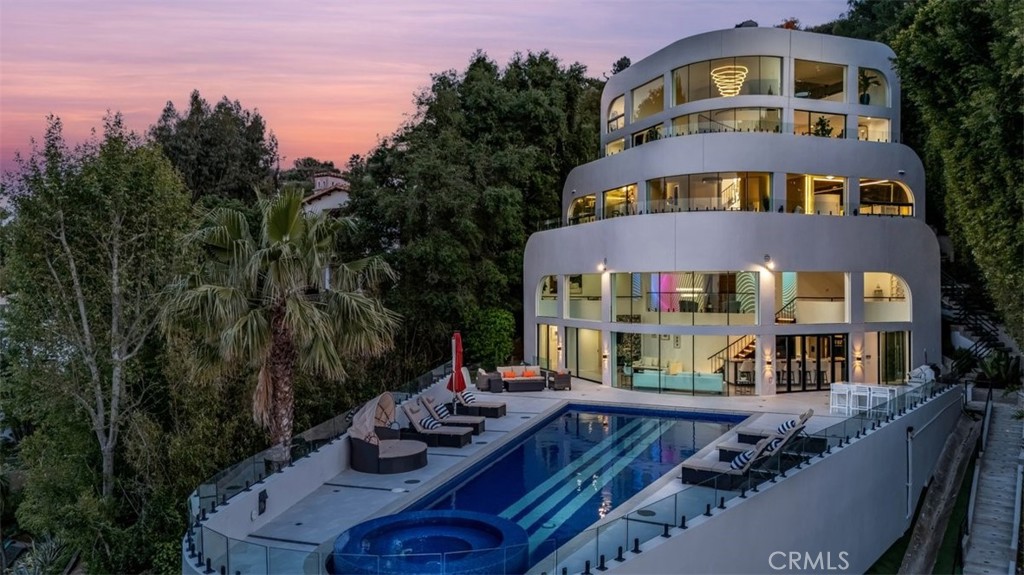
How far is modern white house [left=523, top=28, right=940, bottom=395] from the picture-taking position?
23078 millimetres

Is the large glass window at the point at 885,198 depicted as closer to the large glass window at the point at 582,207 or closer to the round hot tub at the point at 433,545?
the large glass window at the point at 582,207

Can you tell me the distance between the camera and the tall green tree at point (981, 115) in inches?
537

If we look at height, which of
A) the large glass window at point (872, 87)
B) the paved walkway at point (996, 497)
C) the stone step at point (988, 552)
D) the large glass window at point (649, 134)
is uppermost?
the large glass window at point (872, 87)

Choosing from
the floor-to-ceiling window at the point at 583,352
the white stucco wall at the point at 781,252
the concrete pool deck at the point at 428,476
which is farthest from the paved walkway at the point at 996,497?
the floor-to-ceiling window at the point at 583,352

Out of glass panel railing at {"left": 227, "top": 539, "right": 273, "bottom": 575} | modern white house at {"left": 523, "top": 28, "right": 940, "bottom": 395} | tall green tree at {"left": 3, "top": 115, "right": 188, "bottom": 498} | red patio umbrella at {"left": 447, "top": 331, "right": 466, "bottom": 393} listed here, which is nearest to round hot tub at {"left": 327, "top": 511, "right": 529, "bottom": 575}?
glass panel railing at {"left": 227, "top": 539, "right": 273, "bottom": 575}

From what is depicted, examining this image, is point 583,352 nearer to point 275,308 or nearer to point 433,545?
point 275,308

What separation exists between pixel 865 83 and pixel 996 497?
17.0m

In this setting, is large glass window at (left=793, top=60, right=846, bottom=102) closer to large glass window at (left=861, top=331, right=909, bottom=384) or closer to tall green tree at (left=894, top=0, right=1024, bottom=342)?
tall green tree at (left=894, top=0, right=1024, bottom=342)

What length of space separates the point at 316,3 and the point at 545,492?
1335 cm

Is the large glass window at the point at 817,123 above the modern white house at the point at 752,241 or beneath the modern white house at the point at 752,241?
above

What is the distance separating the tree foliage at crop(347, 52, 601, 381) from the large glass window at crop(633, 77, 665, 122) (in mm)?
3779

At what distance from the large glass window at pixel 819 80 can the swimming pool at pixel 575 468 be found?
1532cm

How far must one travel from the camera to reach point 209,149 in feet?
137

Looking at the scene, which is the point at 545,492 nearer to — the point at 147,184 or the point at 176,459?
the point at 176,459
